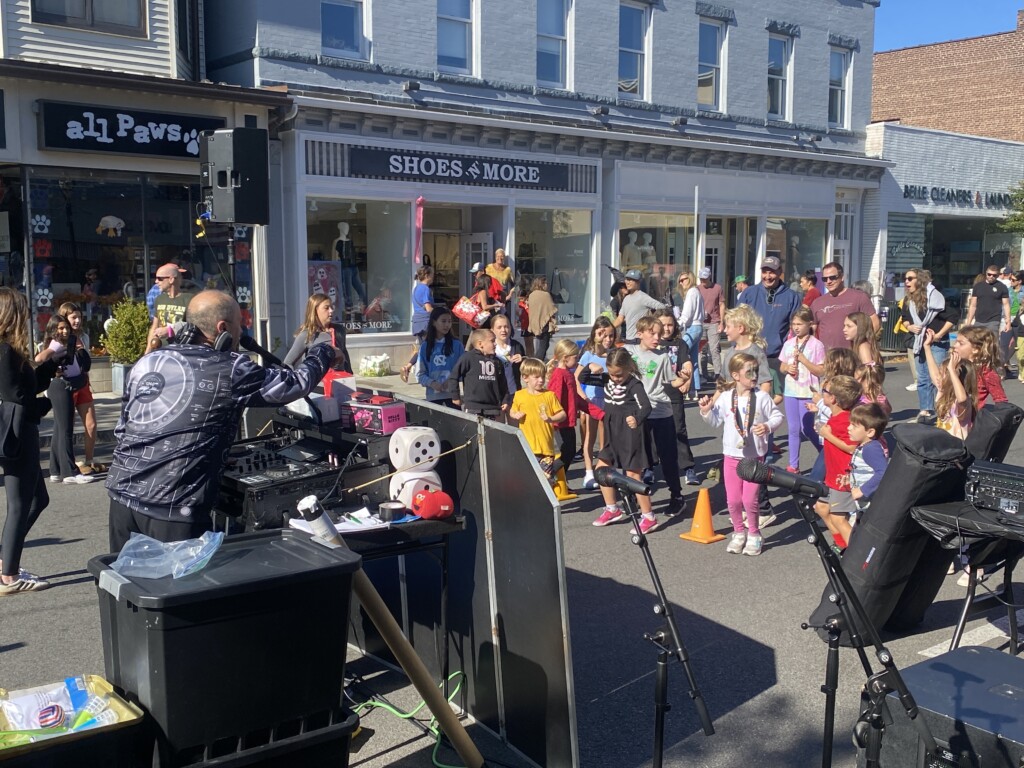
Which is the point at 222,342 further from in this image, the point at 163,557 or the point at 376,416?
the point at 163,557

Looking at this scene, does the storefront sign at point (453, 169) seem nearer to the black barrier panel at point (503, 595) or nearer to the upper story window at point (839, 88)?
the upper story window at point (839, 88)

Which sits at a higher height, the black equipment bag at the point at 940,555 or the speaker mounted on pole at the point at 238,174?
the speaker mounted on pole at the point at 238,174

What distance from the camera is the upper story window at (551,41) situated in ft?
62.1

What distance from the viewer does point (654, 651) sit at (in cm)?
546

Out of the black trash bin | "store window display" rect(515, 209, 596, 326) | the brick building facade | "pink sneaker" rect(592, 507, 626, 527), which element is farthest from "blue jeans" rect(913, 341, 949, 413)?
the brick building facade

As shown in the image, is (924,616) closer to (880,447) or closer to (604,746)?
(880,447)

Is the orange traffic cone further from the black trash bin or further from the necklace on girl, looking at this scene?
the black trash bin

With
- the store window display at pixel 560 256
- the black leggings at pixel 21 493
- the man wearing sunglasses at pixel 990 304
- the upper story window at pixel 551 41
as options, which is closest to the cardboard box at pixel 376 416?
the black leggings at pixel 21 493

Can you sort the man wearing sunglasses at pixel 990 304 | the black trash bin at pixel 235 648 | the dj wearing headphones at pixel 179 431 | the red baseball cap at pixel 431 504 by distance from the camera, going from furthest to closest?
the man wearing sunglasses at pixel 990 304, the red baseball cap at pixel 431 504, the dj wearing headphones at pixel 179 431, the black trash bin at pixel 235 648

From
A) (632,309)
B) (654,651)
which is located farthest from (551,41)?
(654,651)

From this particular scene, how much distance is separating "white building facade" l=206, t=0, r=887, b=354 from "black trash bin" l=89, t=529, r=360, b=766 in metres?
13.4

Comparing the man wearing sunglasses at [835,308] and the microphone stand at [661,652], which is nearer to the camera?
the microphone stand at [661,652]

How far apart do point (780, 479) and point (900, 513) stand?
6.98 ft

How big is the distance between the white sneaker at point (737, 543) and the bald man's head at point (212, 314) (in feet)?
14.2
